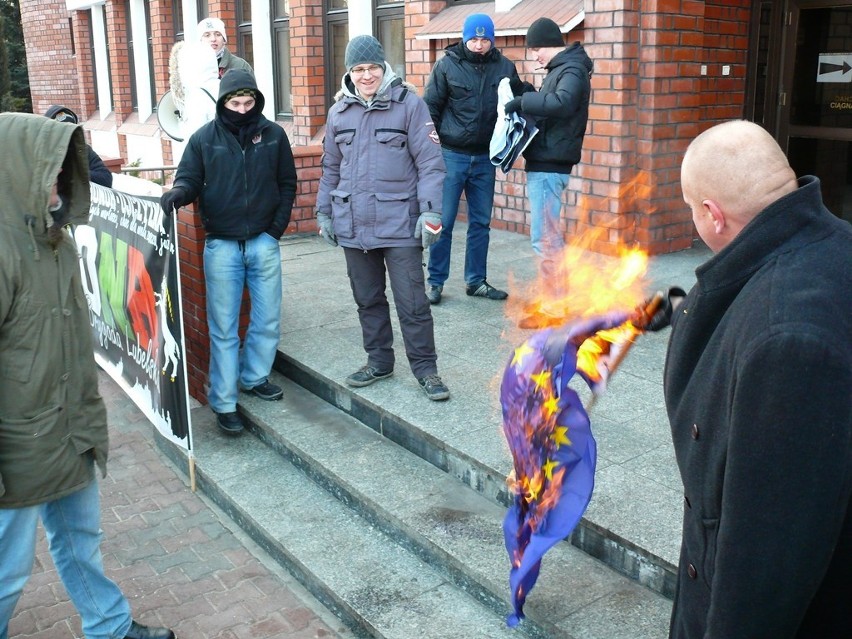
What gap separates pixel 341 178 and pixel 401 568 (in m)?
2.32

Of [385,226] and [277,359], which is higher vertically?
[385,226]

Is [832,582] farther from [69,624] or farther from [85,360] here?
[69,624]

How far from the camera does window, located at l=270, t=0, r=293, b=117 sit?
12.4 metres

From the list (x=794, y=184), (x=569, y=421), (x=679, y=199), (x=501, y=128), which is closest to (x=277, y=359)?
(x=501, y=128)

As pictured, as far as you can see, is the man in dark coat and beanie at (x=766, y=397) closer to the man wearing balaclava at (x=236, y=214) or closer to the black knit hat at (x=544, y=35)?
the man wearing balaclava at (x=236, y=214)

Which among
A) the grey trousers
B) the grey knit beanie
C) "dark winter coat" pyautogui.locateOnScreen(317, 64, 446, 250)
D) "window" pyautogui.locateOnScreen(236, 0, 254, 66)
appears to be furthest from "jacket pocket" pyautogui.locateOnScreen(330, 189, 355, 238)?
"window" pyautogui.locateOnScreen(236, 0, 254, 66)

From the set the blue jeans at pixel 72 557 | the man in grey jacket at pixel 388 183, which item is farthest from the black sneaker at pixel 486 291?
the blue jeans at pixel 72 557

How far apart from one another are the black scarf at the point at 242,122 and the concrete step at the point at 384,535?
1624 millimetres

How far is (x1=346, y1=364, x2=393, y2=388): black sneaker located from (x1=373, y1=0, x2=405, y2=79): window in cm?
593

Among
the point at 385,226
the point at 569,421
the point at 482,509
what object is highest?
the point at 385,226

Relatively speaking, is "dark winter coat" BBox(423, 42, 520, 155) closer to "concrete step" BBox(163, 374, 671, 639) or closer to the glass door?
"concrete step" BBox(163, 374, 671, 639)

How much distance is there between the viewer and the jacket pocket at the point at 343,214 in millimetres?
5082

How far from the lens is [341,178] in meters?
5.15

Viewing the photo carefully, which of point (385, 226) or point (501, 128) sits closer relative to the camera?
point (385, 226)
